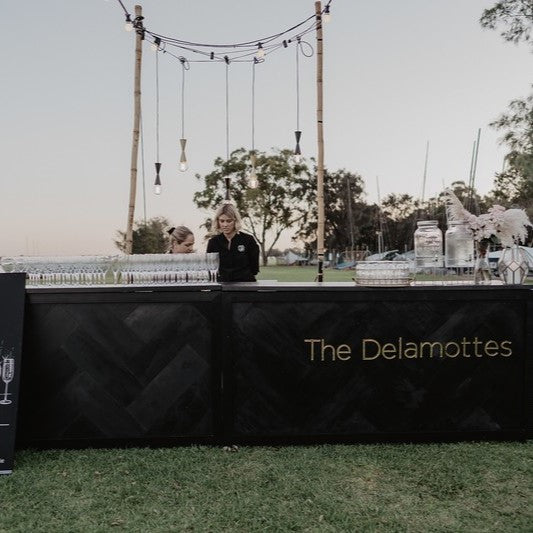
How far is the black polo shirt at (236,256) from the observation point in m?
3.89

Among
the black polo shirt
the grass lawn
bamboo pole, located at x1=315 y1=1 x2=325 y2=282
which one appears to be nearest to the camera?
the grass lawn

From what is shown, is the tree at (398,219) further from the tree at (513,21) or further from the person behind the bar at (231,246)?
the person behind the bar at (231,246)

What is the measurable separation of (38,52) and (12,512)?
9.81 m

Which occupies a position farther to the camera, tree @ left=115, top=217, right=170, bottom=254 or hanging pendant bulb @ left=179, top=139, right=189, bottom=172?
tree @ left=115, top=217, right=170, bottom=254

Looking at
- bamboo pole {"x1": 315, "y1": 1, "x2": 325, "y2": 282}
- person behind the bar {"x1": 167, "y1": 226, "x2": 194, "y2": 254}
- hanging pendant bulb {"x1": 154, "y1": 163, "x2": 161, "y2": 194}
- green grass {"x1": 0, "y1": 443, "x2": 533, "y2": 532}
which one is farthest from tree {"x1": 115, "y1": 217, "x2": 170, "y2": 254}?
green grass {"x1": 0, "y1": 443, "x2": 533, "y2": 532}

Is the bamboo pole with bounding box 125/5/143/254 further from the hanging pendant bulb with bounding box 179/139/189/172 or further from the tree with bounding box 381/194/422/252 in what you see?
the tree with bounding box 381/194/422/252

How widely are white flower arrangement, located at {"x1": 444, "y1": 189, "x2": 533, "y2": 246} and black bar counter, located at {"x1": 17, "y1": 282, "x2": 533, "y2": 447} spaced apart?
0.32 meters

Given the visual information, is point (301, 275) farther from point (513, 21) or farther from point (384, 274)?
point (384, 274)

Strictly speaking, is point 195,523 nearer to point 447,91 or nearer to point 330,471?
point 330,471

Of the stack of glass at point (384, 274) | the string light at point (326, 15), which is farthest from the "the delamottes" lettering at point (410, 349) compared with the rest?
the string light at point (326, 15)

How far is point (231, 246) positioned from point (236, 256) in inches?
3.4

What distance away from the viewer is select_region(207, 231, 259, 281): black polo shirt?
389 centimetres

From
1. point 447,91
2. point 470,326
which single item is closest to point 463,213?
point 470,326

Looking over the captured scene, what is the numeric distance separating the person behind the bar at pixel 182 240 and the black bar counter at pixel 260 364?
6.08 feet
